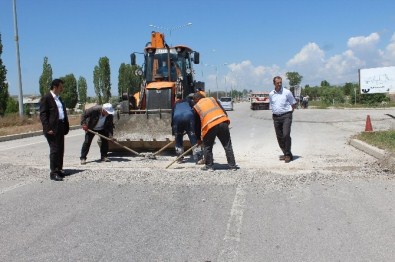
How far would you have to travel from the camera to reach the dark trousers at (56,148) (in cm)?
821

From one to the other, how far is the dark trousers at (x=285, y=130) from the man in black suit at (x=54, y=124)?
456 centimetres

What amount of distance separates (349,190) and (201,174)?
258 cm

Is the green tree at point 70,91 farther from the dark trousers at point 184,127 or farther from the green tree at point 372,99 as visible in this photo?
the dark trousers at point 184,127

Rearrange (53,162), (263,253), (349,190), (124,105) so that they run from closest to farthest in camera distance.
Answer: (263,253)
(349,190)
(53,162)
(124,105)

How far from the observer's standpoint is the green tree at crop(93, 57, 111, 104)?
59.8 meters

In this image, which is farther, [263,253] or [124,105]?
[124,105]

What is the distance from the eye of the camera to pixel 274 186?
7273 millimetres

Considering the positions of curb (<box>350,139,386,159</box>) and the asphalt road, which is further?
curb (<box>350,139,386,159</box>)

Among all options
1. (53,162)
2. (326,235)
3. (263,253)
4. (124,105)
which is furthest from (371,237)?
(124,105)

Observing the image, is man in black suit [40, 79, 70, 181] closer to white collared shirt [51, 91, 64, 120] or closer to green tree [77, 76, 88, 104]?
white collared shirt [51, 91, 64, 120]

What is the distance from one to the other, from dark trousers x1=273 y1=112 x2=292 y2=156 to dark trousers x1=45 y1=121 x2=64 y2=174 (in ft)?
15.0

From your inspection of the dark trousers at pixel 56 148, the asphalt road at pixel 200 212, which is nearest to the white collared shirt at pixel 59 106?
the dark trousers at pixel 56 148

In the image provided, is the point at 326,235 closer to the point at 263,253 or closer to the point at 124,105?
the point at 263,253

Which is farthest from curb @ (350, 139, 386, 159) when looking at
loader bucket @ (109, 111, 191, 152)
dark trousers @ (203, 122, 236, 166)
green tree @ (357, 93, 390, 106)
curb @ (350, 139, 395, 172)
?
green tree @ (357, 93, 390, 106)
